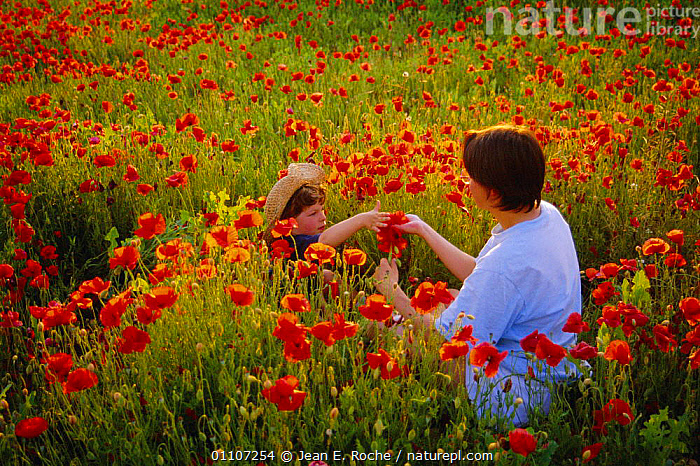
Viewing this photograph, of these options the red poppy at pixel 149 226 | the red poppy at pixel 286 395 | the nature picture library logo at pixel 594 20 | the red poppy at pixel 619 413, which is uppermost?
the nature picture library logo at pixel 594 20

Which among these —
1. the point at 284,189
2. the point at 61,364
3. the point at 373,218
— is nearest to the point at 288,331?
the point at 61,364

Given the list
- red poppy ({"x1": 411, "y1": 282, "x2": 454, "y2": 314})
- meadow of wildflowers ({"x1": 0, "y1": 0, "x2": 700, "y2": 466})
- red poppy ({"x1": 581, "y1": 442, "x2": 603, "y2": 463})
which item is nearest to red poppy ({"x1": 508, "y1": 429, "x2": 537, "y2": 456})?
meadow of wildflowers ({"x1": 0, "y1": 0, "x2": 700, "y2": 466})

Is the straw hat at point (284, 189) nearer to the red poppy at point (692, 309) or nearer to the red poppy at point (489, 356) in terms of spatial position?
the red poppy at point (489, 356)

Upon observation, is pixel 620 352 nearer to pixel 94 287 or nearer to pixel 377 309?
pixel 377 309

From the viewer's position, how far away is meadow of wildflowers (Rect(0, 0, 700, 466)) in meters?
1.89

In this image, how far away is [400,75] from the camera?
6.30 meters

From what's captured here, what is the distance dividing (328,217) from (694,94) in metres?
2.93

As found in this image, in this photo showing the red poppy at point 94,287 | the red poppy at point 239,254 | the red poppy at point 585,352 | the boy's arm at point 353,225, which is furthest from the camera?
the boy's arm at point 353,225

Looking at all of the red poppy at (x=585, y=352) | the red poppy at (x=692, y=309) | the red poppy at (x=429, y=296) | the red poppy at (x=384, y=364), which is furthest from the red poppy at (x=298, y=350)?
the red poppy at (x=692, y=309)

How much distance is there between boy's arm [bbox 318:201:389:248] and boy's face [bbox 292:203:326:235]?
7.5 inches

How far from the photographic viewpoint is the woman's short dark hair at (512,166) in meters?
2.32

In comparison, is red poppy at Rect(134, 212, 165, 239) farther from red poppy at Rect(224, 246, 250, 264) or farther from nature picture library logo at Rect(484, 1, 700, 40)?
nature picture library logo at Rect(484, 1, 700, 40)

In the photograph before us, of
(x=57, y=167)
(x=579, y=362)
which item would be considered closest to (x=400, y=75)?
(x=57, y=167)

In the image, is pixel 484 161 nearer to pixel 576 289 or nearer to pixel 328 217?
pixel 576 289
